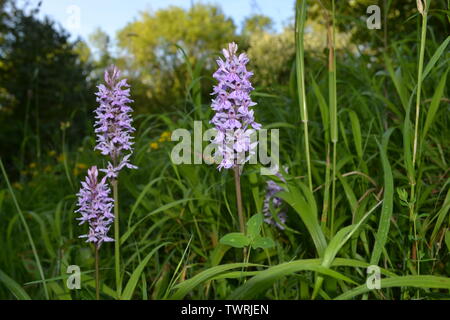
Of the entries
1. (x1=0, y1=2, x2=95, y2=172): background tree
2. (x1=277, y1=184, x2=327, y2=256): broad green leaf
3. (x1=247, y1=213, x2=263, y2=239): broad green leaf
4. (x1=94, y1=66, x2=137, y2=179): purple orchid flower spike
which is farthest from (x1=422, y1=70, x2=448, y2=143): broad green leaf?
(x1=0, y1=2, x2=95, y2=172): background tree

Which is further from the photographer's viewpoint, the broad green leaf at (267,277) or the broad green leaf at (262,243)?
the broad green leaf at (262,243)

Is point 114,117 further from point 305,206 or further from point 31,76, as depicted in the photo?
point 31,76

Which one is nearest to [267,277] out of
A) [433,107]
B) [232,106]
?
[232,106]

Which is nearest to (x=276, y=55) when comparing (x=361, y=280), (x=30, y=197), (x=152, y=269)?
(x=30, y=197)

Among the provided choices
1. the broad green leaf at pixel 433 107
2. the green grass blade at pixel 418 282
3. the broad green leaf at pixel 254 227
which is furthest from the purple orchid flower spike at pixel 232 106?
the broad green leaf at pixel 433 107

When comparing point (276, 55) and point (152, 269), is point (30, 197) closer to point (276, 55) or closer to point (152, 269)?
point (152, 269)

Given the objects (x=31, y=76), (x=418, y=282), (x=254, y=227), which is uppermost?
(x=31, y=76)

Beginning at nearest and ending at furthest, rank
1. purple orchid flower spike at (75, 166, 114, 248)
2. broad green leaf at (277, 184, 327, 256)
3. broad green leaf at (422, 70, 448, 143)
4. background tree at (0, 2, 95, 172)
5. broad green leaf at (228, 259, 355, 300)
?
1. broad green leaf at (228, 259, 355, 300)
2. purple orchid flower spike at (75, 166, 114, 248)
3. broad green leaf at (277, 184, 327, 256)
4. broad green leaf at (422, 70, 448, 143)
5. background tree at (0, 2, 95, 172)

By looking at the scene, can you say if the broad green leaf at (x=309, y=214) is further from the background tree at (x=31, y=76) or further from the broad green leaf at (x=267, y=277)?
the background tree at (x=31, y=76)

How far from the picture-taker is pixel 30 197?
4457 mm

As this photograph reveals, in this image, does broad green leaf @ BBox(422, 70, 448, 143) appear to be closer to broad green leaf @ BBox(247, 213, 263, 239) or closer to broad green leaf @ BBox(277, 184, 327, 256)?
broad green leaf @ BBox(277, 184, 327, 256)

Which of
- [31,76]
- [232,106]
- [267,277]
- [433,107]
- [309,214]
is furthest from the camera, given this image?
[31,76]

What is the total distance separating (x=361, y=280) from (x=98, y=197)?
3.82 feet

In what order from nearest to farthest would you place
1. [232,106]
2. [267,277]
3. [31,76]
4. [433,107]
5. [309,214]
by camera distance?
1. [267,277]
2. [232,106]
3. [309,214]
4. [433,107]
5. [31,76]
